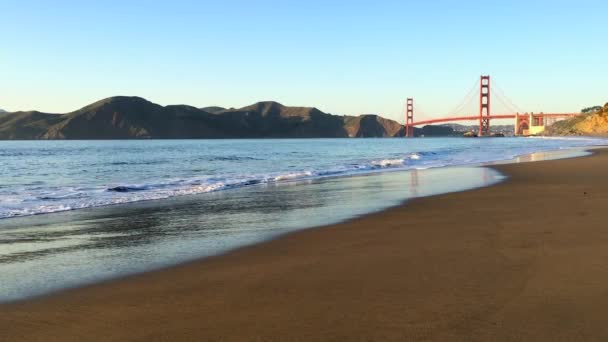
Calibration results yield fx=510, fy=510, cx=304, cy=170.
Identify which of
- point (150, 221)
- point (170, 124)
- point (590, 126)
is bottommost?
point (150, 221)

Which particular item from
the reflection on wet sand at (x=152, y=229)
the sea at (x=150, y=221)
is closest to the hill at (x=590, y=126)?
the sea at (x=150, y=221)

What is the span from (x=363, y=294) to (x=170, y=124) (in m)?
163

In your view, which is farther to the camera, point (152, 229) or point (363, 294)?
point (152, 229)

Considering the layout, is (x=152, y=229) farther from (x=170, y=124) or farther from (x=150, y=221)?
(x=170, y=124)

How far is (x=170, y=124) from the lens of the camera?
160 meters

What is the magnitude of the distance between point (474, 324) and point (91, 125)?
539 ft

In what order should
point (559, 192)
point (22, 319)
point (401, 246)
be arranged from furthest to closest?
1. point (559, 192)
2. point (401, 246)
3. point (22, 319)

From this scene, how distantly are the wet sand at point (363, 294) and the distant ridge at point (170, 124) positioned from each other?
157924 millimetres

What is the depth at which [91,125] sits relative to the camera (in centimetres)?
15300

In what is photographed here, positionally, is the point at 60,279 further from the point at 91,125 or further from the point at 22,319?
the point at 91,125

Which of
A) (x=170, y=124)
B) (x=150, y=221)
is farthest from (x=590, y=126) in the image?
(x=150, y=221)

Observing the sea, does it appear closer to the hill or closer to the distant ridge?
the hill

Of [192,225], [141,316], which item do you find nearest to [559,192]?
[192,225]

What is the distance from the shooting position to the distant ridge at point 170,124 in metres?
154
